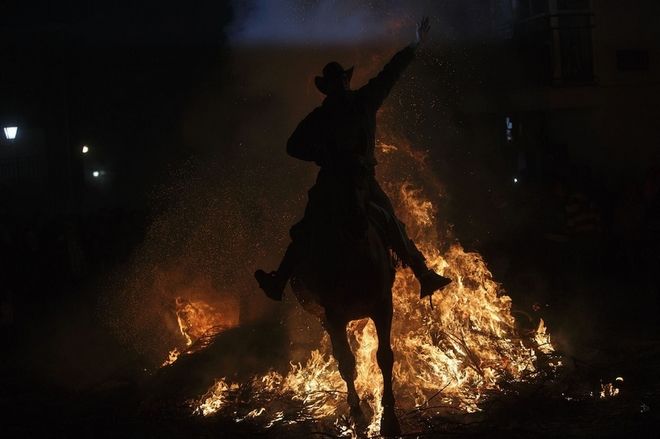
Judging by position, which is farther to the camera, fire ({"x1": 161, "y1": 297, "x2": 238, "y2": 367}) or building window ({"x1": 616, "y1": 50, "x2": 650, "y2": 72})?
building window ({"x1": 616, "y1": 50, "x2": 650, "y2": 72})

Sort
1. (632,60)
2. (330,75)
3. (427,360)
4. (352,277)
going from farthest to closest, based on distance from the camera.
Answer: (632,60), (427,360), (330,75), (352,277)

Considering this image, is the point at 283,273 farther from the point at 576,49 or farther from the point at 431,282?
the point at 576,49

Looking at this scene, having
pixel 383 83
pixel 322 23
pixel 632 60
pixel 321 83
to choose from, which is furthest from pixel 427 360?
pixel 632 60

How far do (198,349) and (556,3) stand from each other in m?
14.5

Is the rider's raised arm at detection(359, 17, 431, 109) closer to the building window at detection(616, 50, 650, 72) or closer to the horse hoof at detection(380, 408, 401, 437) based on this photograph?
the horse hoof at detection(380, 408, 401, 437)

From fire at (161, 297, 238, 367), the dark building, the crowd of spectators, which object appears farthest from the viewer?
the dark building

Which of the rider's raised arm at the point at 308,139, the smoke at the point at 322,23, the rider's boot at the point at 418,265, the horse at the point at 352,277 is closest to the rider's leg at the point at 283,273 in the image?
the horse at the point at 352,277

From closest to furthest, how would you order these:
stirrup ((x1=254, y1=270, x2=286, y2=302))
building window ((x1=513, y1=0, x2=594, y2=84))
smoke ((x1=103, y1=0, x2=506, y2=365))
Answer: stirrup ((x1=254, y1=270, x2=286, y2=302)) < smoke ((x1=103, y1=0, x2=506, y2=365)) < building window ((x1=513, y1=0, x2=594, y2=84))

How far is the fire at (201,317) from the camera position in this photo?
10.0 m

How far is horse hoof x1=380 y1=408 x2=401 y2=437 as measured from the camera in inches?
247

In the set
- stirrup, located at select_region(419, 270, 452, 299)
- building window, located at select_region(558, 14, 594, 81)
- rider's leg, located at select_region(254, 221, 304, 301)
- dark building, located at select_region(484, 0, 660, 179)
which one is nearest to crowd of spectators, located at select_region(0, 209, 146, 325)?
rider's leg, located at select_region(254, 221, 304, 301)

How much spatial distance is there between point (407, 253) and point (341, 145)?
1338 millimetres

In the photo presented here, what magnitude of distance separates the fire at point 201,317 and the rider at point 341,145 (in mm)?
3532

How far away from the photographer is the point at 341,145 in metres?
6.29
